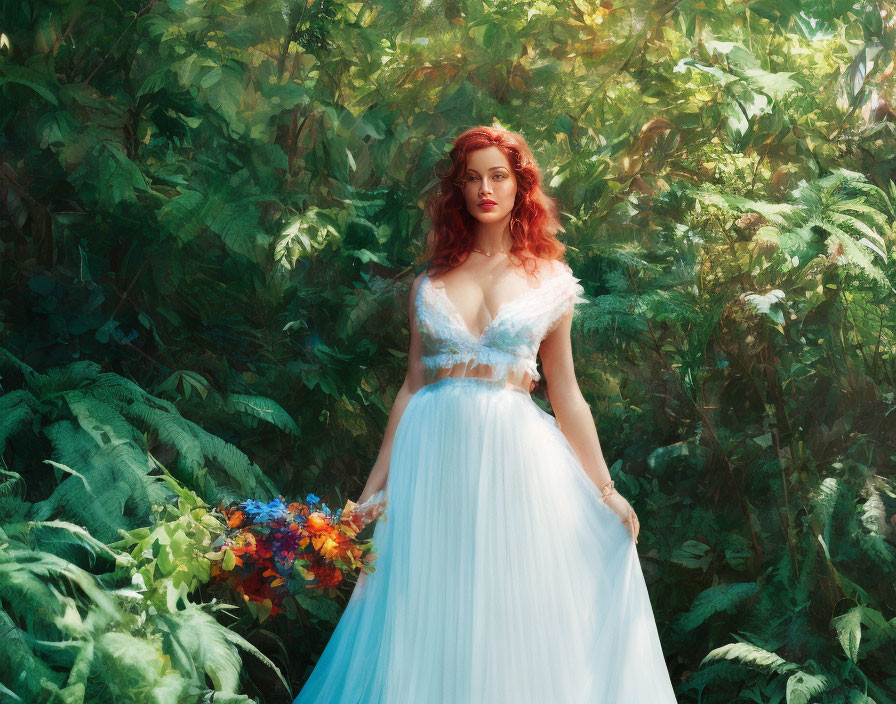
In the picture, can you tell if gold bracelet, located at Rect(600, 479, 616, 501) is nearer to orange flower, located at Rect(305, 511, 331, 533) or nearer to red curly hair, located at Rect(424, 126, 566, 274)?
red curly hair, located at Rect(424, 126, 566, 274)

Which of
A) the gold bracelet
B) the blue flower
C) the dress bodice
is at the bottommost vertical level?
the blue flower

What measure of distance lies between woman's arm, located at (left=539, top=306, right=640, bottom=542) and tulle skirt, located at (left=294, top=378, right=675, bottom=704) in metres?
0.04

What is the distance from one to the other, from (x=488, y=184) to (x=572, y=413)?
2.31ft

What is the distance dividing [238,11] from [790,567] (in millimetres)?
2698

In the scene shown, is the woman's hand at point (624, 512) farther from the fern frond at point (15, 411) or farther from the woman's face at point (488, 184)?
the fern frond at point (15, 411)

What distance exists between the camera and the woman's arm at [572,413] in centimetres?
281

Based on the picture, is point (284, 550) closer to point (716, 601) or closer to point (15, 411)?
point (15, 411)

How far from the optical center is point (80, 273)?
3.51 m

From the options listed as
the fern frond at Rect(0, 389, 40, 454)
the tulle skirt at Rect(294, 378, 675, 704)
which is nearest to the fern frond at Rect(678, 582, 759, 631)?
the tulle skirt at Rect(294, 378, 675, 704)

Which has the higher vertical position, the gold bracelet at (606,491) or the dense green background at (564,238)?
the dense green background at (564,238)

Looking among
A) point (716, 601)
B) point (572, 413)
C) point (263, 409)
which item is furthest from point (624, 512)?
point (263, 409)

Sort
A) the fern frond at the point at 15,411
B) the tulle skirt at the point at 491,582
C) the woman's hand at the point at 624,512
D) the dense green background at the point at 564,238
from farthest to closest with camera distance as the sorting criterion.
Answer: the dense green background at the point at 564,238
the fern frond at the point at 15,411
the woman's hand at the point at 624,512
the tulle skirt at the point at 491,582

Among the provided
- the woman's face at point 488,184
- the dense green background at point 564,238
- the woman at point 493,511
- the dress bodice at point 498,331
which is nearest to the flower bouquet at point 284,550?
the woman at point 493,511

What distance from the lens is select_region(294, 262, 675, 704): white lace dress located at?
2.51 metres
